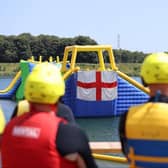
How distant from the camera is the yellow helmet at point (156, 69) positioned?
247 centimetres

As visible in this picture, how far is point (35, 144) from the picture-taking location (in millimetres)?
2164

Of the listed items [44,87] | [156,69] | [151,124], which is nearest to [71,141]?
[44,87]

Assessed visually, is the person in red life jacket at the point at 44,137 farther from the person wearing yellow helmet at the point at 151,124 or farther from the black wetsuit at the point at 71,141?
the person wearing yellow helmet at the point at 151,124

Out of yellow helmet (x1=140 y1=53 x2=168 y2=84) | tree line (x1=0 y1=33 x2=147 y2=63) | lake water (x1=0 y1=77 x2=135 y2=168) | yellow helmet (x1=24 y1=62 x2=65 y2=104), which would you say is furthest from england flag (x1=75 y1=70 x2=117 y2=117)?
tree line (x1=0 y1=33 x2=147 y2=63)

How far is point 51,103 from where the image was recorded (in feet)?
7.41

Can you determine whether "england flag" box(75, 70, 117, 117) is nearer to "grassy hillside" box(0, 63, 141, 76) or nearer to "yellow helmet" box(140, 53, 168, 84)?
"yellow helmet" box(140, 53, 168, 84)

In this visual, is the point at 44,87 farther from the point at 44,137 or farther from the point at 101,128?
the point at 101,128

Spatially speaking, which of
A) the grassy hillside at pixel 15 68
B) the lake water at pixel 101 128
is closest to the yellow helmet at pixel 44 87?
the lake water at pixel 101 128

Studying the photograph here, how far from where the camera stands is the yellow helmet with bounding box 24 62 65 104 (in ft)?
7.31

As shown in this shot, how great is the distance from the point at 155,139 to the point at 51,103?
20.6 inches

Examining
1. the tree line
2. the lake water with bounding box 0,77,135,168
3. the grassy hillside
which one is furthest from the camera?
the tree line

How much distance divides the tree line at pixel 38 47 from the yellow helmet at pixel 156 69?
197 feet

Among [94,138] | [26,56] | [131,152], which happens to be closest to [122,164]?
[131,152]

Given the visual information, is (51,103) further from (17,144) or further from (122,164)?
(122,164)
